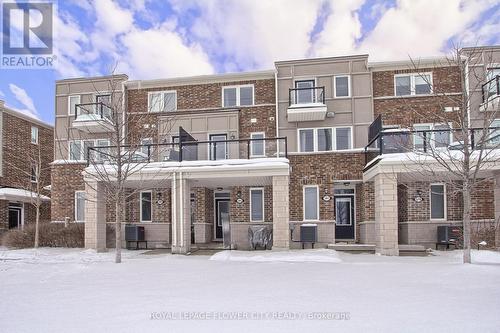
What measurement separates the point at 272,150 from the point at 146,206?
6.42 metres

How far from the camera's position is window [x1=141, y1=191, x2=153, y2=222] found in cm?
1856

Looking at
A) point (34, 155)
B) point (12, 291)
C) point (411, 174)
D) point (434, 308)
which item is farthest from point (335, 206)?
point (34, 155)

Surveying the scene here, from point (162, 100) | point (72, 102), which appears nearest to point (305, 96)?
point (162, 100)

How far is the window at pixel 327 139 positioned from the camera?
59.1 ft

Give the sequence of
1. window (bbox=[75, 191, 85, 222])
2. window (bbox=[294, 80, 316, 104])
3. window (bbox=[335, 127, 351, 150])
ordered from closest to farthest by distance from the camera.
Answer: window (bbox=[335, 127, 351, 150]) < window (bbox=[294, 80, 316, 104]) < window (bbox=[75, 191, 85, 222])

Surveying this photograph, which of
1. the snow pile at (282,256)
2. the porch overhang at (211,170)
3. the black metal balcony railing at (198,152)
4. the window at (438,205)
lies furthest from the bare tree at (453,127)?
the black metal balcony railing at (198,152)

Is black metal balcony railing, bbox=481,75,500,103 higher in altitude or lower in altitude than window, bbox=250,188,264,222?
higher

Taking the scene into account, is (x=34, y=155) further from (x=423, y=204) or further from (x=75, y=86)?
(x=423, y=204)

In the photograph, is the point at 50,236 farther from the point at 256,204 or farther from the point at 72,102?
the point at 256,204

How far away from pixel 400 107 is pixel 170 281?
13.1m

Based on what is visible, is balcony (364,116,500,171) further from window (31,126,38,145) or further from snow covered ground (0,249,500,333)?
window (31,126,38,145)

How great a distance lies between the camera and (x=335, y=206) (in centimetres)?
1766

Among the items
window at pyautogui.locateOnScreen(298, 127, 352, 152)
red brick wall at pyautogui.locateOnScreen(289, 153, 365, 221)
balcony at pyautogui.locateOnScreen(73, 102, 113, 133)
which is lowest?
red brick wall at pyautogui.locateOnScreen(289, 153, 365, 221)

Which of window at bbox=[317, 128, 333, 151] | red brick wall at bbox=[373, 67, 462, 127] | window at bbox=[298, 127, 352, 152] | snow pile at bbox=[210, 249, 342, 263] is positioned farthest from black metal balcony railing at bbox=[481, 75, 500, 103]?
snow pile at bbox=[210, 249, 342, 263]
